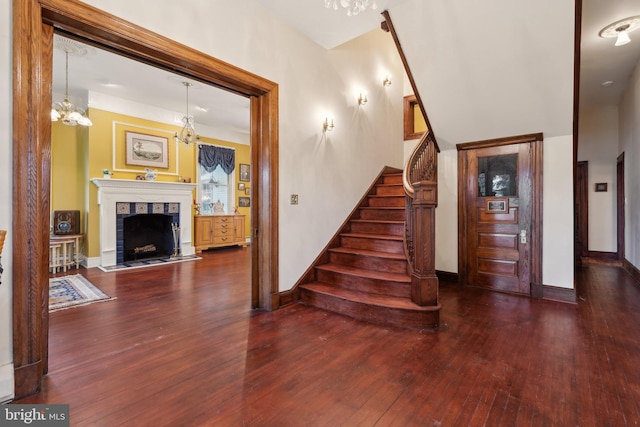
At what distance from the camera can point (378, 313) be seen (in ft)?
9.95

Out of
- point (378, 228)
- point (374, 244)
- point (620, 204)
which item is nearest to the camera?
point (374, 244)

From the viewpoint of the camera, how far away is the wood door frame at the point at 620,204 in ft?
20.1

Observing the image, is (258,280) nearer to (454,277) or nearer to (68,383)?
(68,383)

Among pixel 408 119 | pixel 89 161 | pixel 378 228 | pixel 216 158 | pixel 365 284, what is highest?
pixel 408 119

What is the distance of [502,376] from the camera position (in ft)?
6.72

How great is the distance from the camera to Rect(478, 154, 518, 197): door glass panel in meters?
4.10

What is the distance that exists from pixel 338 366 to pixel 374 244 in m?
2.09

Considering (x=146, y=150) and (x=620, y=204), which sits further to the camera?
(x=146, y=150)

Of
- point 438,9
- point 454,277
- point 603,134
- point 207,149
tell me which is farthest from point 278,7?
point 603,134

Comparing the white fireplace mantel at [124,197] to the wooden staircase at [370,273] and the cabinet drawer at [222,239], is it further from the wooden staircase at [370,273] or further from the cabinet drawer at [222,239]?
the wooden staircase at [370,273]

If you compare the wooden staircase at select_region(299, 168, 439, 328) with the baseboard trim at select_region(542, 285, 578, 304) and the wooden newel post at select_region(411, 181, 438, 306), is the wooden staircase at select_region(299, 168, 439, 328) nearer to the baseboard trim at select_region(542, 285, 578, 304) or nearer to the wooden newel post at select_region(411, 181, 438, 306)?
the wooden newel post at select_region(411, 181, 438, 306)

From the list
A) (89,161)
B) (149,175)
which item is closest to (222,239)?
(149,175)

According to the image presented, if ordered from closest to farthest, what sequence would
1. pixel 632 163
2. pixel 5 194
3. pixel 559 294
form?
pixel 5 194 < pixel 559 294 < pixel 632 163

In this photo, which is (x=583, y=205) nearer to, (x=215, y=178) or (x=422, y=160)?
(x=422, y=160)
